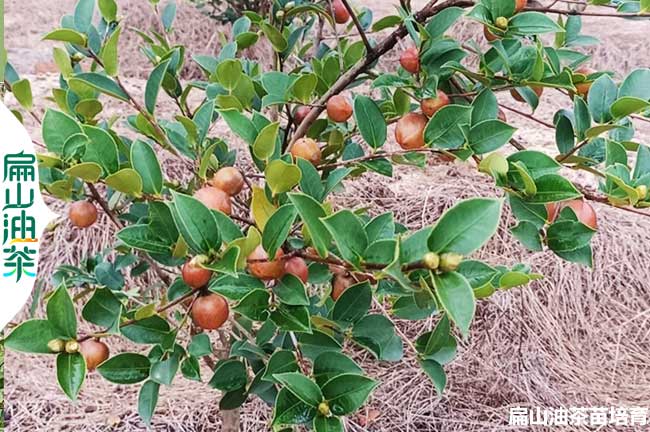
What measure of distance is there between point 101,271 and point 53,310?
0.43 metres

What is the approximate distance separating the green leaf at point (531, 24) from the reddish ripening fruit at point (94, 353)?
1.53 ft

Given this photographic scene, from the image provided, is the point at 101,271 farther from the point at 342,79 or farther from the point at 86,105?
the point at 342,79

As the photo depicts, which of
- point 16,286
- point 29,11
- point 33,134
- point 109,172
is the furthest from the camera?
point 29,11

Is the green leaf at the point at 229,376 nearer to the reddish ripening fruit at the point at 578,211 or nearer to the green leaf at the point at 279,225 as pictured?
the green leaf at the point at 279,225

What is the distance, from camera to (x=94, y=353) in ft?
2.07

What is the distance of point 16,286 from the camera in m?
0.83

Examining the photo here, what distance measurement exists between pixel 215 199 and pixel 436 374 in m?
0.27

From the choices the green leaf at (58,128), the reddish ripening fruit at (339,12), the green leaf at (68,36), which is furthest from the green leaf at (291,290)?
the reddish ripening fruit at (339,12)

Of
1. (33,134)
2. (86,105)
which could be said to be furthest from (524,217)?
(33,134)

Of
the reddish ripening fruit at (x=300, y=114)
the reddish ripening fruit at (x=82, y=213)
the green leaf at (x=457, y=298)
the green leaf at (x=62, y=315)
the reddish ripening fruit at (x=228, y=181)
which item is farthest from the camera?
the reddish ripening fruit at (x=300, y=114)

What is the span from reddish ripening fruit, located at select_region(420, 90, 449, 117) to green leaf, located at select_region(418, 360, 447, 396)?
239 mm

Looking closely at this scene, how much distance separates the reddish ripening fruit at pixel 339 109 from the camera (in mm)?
706

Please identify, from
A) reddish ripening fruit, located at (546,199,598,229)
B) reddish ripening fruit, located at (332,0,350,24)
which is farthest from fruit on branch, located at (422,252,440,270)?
reddish ripening fruit, located at (332,0,350,24)

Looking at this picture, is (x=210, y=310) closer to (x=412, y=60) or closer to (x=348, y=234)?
(x=348, y=234)
